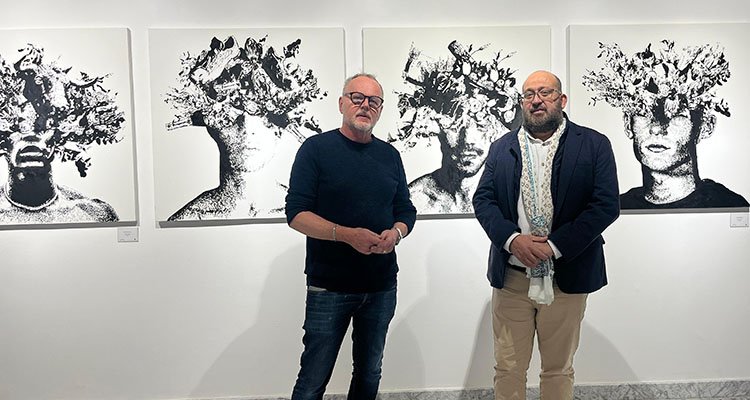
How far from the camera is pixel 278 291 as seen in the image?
304 centimetres

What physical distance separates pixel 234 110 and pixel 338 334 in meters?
1.35

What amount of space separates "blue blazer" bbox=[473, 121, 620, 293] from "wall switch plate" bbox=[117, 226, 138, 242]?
72.9 inches

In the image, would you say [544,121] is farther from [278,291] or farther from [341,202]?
[278,291]

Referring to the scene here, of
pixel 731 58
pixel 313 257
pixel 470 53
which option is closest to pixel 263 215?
pixel 313 257

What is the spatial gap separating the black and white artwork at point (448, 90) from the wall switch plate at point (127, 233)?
4.70ft

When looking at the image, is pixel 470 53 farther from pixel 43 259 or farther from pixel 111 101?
pixel 43 259

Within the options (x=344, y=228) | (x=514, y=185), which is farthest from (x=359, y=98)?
(x=514, y=185)

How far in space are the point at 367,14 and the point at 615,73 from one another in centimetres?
138

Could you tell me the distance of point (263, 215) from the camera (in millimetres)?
2973

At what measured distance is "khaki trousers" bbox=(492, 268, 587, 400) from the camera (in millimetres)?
2361

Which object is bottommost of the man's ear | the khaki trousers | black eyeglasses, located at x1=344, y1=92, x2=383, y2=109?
the khaki trousers

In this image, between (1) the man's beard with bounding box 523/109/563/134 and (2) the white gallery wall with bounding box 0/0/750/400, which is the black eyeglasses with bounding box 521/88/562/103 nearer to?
(1) the man's beard with bounding box 523/109/563/134

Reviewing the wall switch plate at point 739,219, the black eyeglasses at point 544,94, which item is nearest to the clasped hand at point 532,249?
the black eyeglasses at point 544,94

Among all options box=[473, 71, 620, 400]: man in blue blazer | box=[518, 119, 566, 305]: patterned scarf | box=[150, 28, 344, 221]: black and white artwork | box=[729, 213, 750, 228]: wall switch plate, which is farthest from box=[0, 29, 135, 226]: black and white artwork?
box=[729, 213, 750, 228]: wall switch plate
